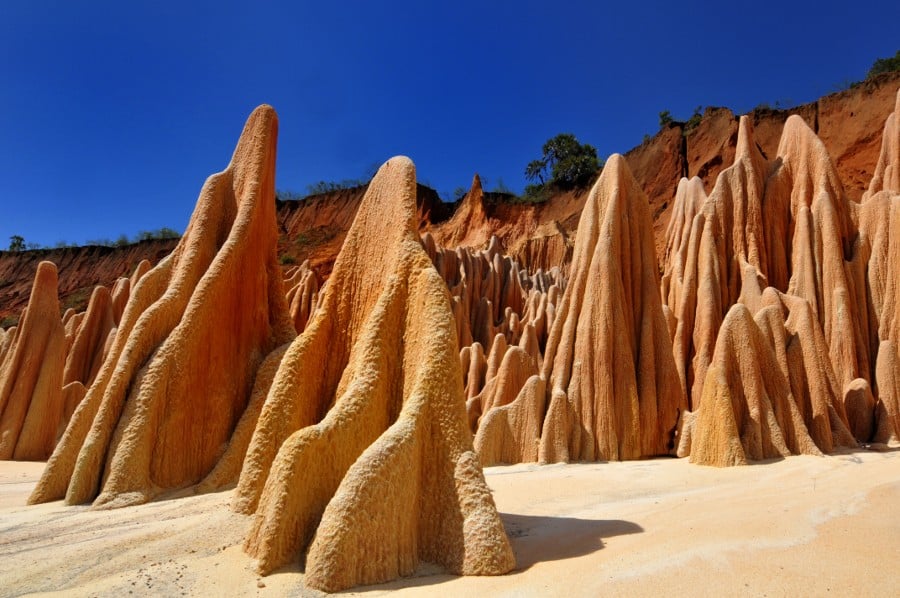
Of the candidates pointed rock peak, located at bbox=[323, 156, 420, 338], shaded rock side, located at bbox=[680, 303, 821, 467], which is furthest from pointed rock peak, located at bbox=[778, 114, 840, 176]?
pointed rock peak, located at bbox=[323, 156, 420, 338]

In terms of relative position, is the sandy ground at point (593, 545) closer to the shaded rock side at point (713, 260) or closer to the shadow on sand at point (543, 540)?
the shadow on sand at point (543, 540)

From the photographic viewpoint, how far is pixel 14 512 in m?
6.63

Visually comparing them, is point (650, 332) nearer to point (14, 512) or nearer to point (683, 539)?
point (683, 539)

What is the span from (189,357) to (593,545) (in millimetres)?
5475

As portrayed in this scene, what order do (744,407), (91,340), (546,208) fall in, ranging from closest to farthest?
(744,407)
(91,340)
(546,208)

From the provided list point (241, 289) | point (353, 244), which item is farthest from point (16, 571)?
point (241, 289)

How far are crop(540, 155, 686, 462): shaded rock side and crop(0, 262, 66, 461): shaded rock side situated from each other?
12285mm

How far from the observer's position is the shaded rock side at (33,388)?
14008mm

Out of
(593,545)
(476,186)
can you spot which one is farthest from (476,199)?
(593,545)

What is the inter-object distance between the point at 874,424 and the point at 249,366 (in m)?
13.2

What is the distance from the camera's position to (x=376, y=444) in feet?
14.2

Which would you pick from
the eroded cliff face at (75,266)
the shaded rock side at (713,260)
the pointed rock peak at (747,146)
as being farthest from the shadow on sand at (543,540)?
the eroded cliff face at (75,266)

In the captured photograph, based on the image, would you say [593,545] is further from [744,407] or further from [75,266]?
[75,266]

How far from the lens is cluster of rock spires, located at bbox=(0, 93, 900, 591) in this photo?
446cm
